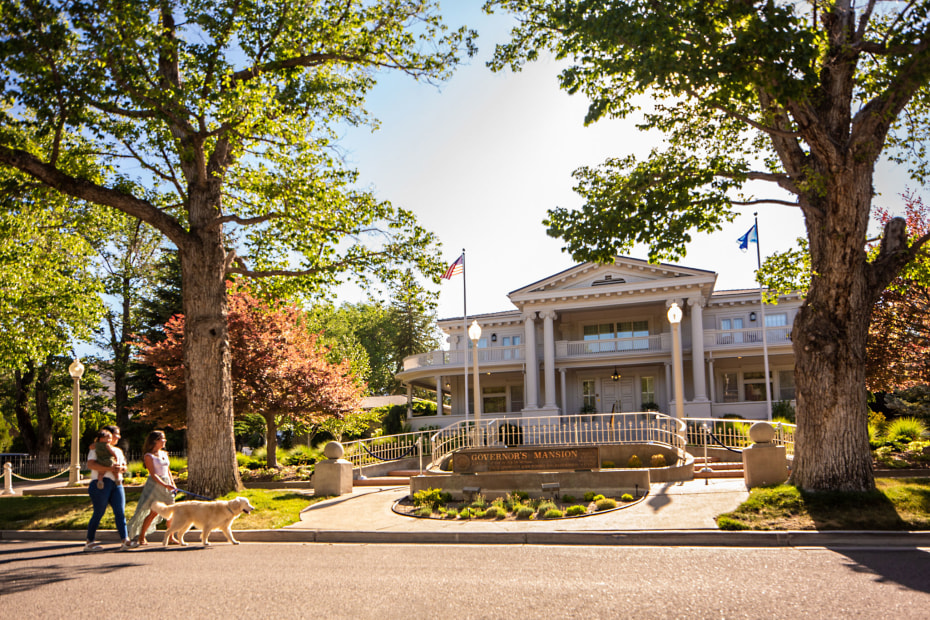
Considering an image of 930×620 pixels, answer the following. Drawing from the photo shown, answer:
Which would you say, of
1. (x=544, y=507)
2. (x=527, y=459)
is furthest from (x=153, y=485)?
(x=527, y=459)

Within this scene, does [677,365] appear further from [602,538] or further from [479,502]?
[602,538]

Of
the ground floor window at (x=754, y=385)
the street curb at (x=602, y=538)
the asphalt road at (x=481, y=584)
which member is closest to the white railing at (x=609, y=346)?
the ground floor window at (x=754, y=385)

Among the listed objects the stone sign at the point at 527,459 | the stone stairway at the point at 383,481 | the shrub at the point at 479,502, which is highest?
the stone sign at the point at 527,459

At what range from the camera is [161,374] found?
811 inches

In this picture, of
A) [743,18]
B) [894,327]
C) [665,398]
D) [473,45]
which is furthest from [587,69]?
[665,398]

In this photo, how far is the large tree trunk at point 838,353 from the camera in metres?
10.6

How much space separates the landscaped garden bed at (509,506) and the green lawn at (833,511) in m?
2.47

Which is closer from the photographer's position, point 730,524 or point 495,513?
point 730,524

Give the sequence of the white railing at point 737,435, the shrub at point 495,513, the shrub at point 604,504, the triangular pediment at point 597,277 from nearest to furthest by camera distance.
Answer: the shrub at point 495,513, the shrub at point 604,504, the white railing at point 737,435, the triangular pediment at point 597,277

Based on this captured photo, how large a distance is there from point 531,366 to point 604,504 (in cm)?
2140

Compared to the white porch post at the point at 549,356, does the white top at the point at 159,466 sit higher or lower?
lower

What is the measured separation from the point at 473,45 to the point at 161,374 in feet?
43.2

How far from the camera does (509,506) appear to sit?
12281 mm

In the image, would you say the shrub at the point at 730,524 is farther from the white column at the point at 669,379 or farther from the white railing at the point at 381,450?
the white column at the point at 669,379
